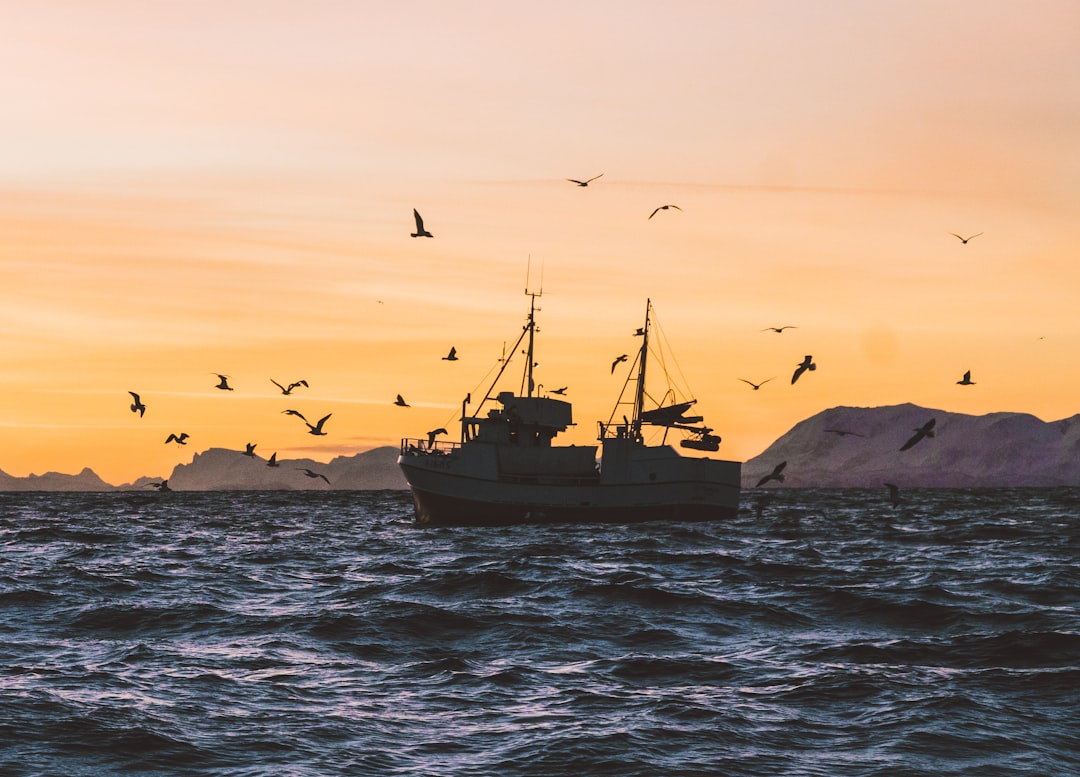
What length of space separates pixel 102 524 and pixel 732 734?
287ft

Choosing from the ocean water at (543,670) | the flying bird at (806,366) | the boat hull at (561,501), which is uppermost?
the flying bird at (806,366)

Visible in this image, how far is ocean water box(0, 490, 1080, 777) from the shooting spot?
16875 millimetres

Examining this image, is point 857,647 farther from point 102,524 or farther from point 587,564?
point 102,524

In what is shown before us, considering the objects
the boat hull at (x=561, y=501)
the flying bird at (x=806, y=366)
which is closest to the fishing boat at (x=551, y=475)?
the boat hull at (x=561, y=501)

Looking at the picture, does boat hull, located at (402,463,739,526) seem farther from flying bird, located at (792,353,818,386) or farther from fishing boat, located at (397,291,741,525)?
flying bird, located at (792,353,818,386)

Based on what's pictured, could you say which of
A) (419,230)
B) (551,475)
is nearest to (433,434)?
(551,475)

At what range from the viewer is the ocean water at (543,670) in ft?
55.4

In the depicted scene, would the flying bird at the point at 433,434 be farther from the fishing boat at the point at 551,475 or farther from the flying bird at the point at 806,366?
the flying bird at the point at 806,366

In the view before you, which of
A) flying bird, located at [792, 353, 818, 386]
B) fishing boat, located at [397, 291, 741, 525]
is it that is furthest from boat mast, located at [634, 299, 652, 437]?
flying bird, located at [792, 353, 818, 386]

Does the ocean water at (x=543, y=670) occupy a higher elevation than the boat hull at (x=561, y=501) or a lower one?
lower

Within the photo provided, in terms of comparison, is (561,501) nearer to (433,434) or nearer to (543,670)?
(433,434)

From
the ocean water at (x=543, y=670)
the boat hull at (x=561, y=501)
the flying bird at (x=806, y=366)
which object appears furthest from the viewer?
the boat hull at (x=561, y=501)

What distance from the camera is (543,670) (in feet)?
75.2

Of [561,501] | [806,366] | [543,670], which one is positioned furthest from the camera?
[561,501]
